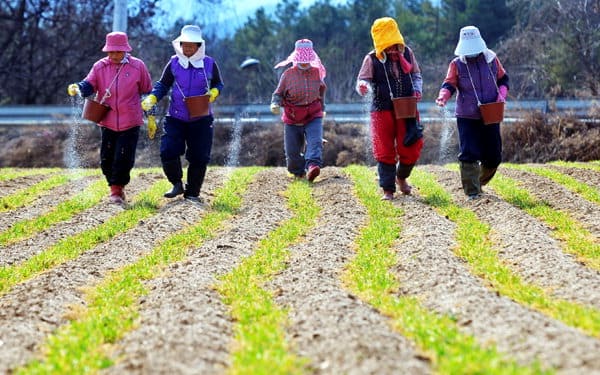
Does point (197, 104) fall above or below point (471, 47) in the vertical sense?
below

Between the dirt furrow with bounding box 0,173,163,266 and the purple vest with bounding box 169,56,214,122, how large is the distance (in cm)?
113

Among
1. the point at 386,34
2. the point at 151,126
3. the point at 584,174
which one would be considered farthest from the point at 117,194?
the point at 584,174

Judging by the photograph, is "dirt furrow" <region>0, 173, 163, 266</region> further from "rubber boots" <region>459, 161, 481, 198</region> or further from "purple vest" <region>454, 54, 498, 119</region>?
"purple vest" <region>454, 54, 498, 119</region>

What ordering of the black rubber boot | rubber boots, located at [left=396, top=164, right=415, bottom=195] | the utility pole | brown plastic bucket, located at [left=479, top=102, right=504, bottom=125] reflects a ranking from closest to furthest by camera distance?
brown plastic bucket, located at [left=479, top=102, right=504, bottom=125] → rubber boots, located at [left=396, top=164, right=415, bottom=195] → the black rubber boot → the utility pole

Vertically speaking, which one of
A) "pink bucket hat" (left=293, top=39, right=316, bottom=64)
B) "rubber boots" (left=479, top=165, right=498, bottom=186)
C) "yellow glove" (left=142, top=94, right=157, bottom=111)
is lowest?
"rubber boots" (left=479, top=165, right=498, bottom=186)

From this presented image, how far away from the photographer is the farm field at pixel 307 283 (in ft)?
15.8

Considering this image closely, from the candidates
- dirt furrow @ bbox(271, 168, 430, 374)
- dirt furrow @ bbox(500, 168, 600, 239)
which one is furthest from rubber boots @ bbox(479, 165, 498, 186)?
dirt furrow @ bbox(271, 168, 430, 374)

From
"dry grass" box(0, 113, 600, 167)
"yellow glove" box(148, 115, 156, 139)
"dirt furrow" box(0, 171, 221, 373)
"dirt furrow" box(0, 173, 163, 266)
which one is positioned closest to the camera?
"dirt furrow" box(0, 171, 221, 373)

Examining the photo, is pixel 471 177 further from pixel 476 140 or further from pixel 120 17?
pixel 120 17

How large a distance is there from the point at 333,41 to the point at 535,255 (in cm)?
2955

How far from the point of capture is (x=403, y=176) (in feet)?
35.9

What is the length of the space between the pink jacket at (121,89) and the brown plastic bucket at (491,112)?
3.47 m

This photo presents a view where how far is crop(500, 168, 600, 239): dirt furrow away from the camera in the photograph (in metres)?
8.88

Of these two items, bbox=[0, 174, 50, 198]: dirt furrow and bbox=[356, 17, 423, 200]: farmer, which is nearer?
bbox=[356, 17, 423, 200]: farmer
